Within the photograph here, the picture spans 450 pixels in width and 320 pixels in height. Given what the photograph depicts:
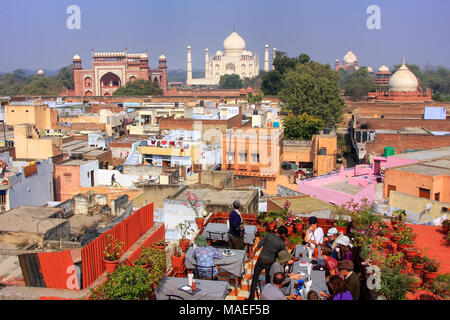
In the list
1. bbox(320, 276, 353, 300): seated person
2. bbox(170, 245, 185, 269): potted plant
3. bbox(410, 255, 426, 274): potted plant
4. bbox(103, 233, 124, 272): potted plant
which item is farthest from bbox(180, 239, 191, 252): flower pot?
bbox(410, 255, 426, 274): potted plant

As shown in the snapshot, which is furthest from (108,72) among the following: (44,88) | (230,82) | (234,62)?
(234,62)

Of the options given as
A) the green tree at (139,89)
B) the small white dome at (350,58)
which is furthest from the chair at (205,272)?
the small white dome at (350,58)

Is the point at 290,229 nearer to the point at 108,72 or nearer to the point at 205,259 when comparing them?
the point at 205,259

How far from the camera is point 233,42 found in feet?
305

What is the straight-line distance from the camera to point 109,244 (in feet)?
18.0

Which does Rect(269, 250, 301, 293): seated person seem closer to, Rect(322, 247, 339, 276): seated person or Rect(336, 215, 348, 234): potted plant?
Rect(322, 247, 339, 276): seated person

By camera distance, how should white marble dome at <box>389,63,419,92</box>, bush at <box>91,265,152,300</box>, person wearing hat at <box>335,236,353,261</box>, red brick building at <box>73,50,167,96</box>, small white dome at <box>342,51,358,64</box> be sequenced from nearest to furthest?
bush at <box>91,265,152,300</box>, person wearing hat at <box>335,236,353,261</box>, white marble dome at <box>389,63,419,92</box>, red brick building at <box>73,50,167,96</box>, small white dome at <box>342,51,358,64</box>

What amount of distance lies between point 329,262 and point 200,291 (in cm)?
143

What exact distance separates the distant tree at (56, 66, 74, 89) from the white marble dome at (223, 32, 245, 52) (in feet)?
97.2

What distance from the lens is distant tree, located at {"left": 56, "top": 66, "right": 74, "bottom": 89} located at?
273 feet

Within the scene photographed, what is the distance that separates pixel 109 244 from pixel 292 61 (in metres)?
51.4

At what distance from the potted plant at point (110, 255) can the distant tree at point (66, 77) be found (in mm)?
82053

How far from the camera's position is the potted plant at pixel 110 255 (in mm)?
5281
